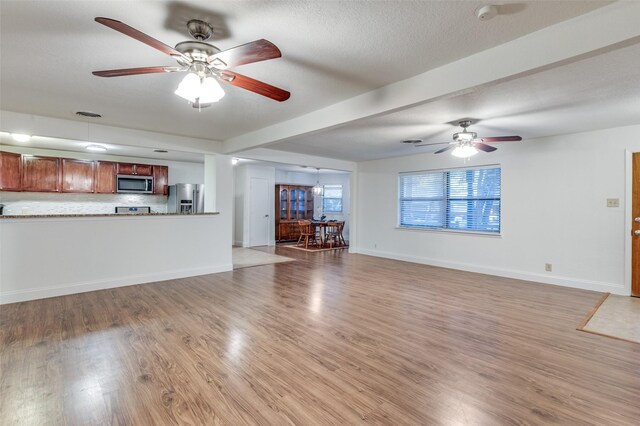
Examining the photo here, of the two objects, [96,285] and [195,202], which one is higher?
[195,202]

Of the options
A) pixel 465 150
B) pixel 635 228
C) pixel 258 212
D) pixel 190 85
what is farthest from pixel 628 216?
pixel 258 212

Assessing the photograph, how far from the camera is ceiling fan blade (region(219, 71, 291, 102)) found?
2146 mm

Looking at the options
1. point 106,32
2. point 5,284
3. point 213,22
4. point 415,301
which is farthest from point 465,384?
point 5,284

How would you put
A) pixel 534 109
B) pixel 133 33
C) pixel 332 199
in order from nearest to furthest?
pixel 133 33 → pixel 534 109 → pixel 332 199

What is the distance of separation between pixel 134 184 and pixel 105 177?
1.77 feet

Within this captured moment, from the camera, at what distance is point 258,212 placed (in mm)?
9281

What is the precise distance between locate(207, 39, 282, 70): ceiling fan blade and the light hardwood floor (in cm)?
203

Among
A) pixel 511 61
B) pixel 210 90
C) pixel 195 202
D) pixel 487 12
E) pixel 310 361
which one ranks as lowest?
pixel 310 361

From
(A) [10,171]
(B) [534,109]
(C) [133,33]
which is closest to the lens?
(C) [133,33]

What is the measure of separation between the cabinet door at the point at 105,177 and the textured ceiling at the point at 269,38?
3.06 m

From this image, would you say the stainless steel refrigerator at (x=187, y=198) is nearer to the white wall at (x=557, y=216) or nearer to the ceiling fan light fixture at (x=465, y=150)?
the white wall at (x=557, y=216)

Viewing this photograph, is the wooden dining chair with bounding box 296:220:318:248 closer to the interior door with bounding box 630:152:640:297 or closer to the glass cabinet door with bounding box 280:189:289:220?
the glass cabinet door with bounding box 280:189:289:220

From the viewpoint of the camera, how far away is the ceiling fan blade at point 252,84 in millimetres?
2146

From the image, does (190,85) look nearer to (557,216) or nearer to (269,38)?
(269,38)
